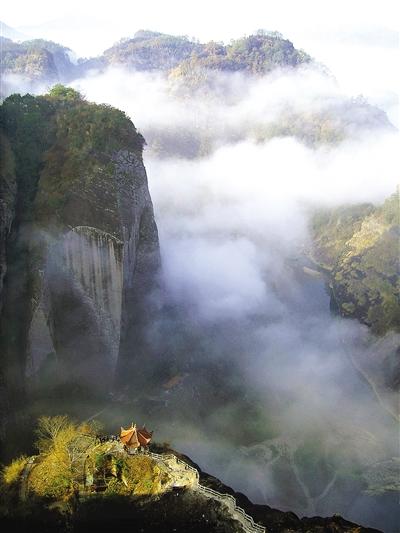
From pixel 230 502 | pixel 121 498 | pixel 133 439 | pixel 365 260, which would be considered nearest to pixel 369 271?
pixel 365 260

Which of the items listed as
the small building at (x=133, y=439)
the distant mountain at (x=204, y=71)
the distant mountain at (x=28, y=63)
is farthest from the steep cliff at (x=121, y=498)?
the distant mountain at (x=28, y=63)

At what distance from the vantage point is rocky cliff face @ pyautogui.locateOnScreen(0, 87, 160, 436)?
37.3m

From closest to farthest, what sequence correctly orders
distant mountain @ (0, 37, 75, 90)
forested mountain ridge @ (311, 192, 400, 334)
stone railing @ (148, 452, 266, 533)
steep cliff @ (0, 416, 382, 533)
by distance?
stone railing @ (148, 452, 266, 533)
steep cliff @ (0, 416, 382, 533)
forested mountain ridge @ (311, 192, 400, 334)
distant mountain @ (0, 37, 75, 90)

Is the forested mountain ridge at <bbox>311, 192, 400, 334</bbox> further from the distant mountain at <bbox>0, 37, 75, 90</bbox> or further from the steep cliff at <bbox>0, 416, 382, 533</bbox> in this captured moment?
the distant mountain at <bbox>0, 37, 75, 90</bbox>

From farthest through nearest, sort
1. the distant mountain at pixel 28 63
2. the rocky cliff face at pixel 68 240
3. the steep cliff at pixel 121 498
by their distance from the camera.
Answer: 1. the distant mountain at pixel 28 63
2. the rocky cliff face at pixel 68 240
3. the steep cliff at pixel 121 498

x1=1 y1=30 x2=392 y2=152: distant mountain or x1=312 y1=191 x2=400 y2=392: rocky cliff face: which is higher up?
x1=1 y1=30 x2=392 y2=152: distant mountain

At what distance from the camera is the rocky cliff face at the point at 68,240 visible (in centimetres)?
3731

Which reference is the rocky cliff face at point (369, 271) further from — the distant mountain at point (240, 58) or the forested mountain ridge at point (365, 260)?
the distant mountain at point (240, 58)

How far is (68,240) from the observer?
38469 mm

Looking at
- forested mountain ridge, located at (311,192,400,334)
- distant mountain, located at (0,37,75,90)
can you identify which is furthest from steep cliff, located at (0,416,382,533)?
distant mountain, located at (0,37,75,90)

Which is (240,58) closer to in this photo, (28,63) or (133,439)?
(28,63)

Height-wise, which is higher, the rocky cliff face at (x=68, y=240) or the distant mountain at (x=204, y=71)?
the distant mountain at (x=204, y=71)

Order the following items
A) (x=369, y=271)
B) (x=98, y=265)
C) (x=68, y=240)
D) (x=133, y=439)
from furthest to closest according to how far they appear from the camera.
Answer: (x=369, y=271) → (x=98, y=265) → (x=68, y=240) → (x=133, y=439)

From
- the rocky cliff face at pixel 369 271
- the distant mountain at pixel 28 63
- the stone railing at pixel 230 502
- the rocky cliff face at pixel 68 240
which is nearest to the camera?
the stone railing at pixel 230 502
